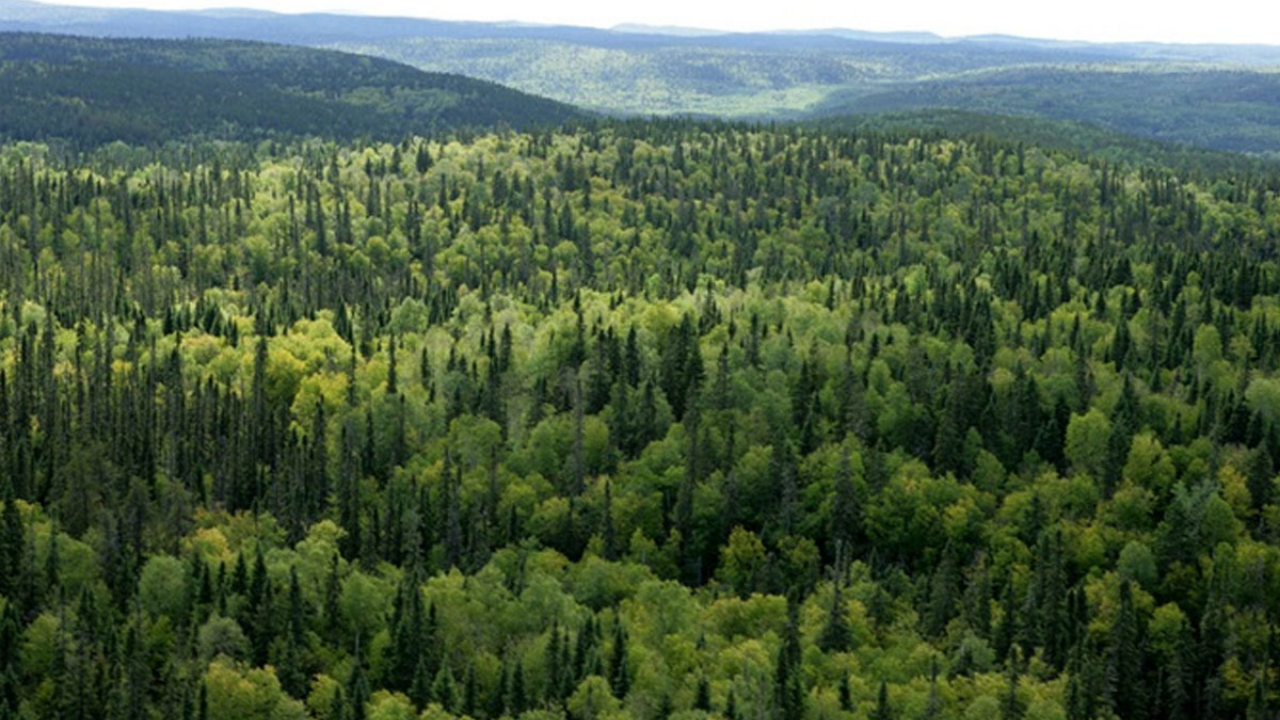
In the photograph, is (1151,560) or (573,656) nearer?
(573,656)

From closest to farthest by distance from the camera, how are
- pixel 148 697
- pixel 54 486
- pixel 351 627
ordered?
pixel 148 697 → pixel 351 627 → pixel 54 486

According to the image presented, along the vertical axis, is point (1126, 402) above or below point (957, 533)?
above

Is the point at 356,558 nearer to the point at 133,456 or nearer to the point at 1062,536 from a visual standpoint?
the point at 133,456

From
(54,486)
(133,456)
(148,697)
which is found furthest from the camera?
(133,456)

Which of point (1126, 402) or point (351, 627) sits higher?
point (1126, 402)

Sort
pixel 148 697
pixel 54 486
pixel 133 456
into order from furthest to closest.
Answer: pixel 133 456 < pixel 54 486 < pixel 148 697

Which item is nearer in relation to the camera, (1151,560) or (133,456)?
(1151,560)

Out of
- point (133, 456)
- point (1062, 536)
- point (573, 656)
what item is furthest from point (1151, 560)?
point (133, 456)

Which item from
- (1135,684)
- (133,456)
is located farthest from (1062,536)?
(133,456)

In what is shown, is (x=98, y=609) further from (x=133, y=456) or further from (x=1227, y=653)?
(x=1227, y=653)
